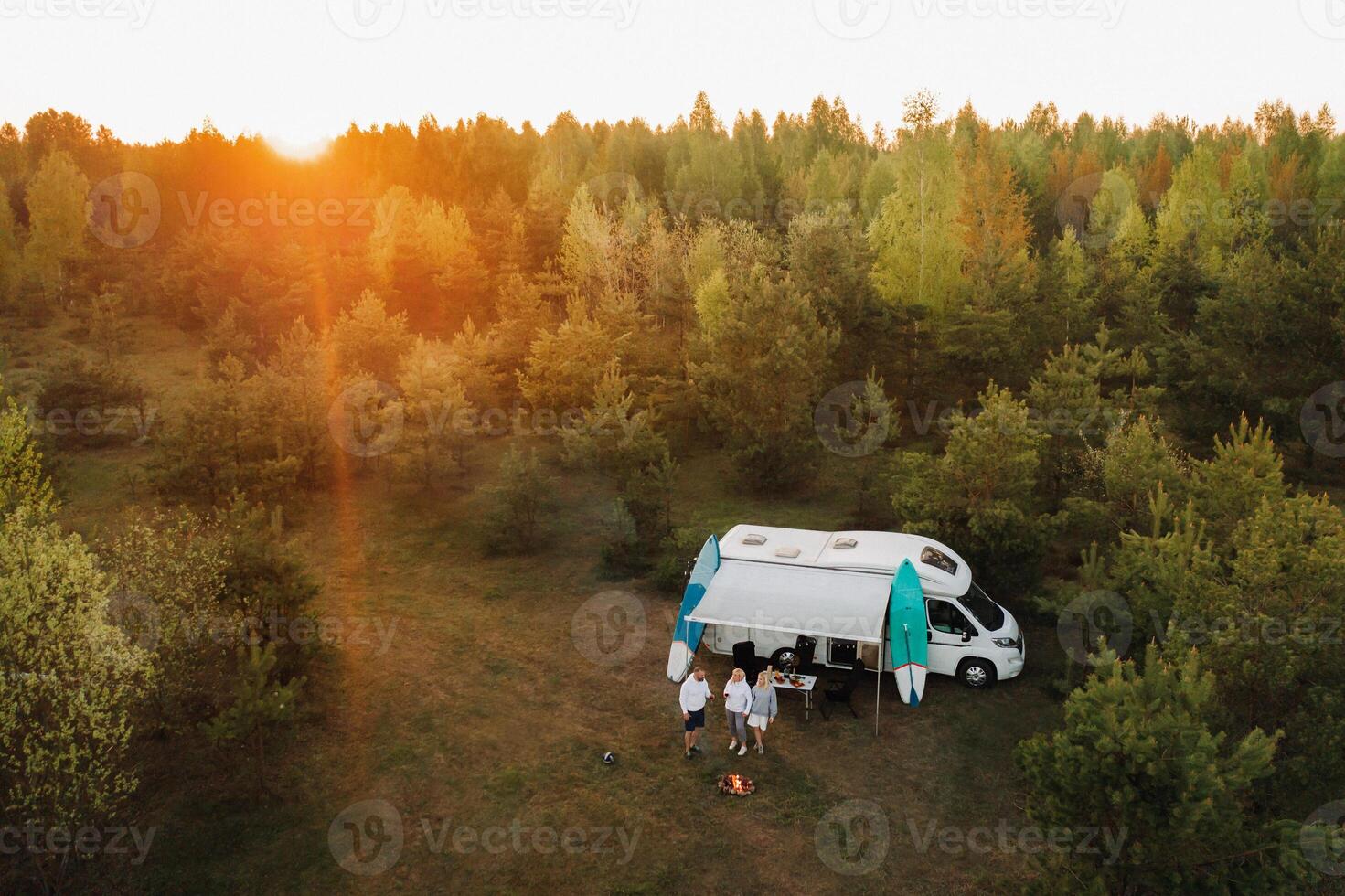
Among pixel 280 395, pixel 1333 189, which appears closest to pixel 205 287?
pixel 280 395

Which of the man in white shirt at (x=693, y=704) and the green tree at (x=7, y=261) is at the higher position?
the green tree at (x=7, y=261)

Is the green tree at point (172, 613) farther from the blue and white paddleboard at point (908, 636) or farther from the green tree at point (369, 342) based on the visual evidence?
the green tree at point (369, 342)

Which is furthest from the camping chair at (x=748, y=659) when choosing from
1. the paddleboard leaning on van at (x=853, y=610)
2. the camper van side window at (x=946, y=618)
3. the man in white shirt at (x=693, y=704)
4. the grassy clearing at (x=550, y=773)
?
the camper van side window at (x=946, y=618)

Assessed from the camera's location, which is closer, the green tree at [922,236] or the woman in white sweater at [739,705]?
the woman in white sweater at [739,705]

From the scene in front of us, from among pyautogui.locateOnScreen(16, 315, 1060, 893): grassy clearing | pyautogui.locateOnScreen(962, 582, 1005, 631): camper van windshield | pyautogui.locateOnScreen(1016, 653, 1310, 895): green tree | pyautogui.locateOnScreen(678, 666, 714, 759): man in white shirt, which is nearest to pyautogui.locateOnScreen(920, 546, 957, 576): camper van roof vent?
pyautogui.locateOnScreen(962, 582, 1005, 631): camper van windshield

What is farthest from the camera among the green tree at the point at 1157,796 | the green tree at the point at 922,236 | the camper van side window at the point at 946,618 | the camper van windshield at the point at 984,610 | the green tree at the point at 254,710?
the green tree at the point at 922,236

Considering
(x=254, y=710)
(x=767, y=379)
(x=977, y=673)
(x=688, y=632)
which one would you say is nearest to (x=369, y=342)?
(x=767, y=379)

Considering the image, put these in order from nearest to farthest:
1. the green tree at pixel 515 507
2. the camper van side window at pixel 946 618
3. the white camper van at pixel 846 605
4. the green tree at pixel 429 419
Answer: the white camper van at pixel 846 605 → the camper van side window at pixel 946 618 → the green tree at pixel 515 507 → the green tree at pixel 429 419
